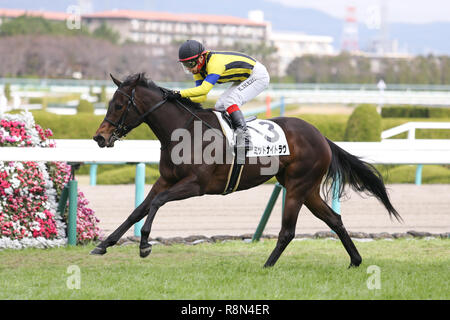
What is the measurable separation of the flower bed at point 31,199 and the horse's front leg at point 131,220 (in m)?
1.44

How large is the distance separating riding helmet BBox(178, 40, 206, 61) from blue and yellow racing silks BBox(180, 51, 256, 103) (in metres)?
0.11

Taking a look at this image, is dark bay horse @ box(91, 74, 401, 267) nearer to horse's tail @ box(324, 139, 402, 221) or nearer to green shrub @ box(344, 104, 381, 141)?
horse's tail @ box(324, 139, 402, 221)

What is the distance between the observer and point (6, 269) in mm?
5312

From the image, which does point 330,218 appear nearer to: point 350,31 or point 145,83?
point 145,83

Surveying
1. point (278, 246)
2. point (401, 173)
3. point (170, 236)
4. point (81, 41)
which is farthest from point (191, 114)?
point (81, 41)

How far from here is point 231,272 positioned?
5.11m

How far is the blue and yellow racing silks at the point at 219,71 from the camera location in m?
5.14

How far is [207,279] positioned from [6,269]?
4.96ft

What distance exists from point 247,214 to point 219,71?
3.70 meters

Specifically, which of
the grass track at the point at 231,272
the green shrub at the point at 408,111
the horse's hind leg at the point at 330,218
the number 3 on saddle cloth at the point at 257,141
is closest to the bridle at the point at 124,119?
the number 3 on saddle cloth at the point at 257,141

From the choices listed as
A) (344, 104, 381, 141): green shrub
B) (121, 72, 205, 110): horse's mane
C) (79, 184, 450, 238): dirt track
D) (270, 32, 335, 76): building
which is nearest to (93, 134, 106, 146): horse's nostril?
(121, 72, 205, 110): horse's mane
